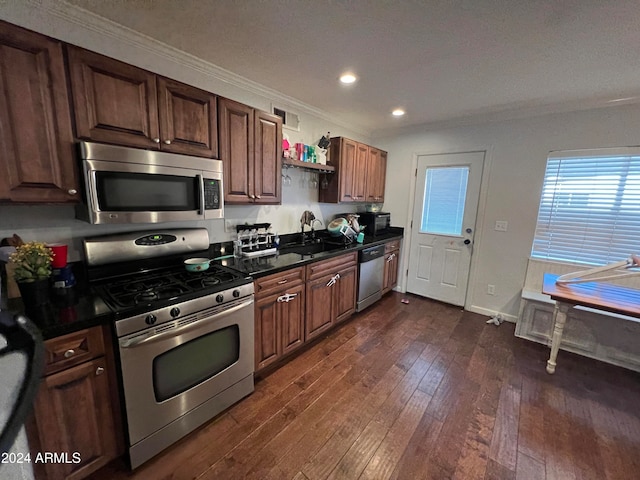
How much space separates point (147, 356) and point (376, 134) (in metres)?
3.93

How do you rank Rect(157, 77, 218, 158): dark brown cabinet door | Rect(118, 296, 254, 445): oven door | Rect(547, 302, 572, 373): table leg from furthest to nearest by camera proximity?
Rect(547, 302, 572, 373): table leg → Rect(157, 77, 218, 158): dark brown cabinet door → Rect(118, 296, 254, 445): oven door

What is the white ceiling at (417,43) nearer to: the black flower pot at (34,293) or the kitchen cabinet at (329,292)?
the black flower pot at (34,293)

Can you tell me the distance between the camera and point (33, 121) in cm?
126

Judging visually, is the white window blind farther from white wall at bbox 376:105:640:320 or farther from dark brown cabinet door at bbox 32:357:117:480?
dark brown cabinet door at bbox 32:357:117:480

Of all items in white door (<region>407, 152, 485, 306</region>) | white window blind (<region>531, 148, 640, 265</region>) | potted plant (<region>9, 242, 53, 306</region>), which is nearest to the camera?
potted plant (<region>9, 242, 53, 306</region>)

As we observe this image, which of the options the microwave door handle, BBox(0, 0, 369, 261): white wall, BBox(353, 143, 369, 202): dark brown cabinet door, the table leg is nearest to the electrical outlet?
the table leg

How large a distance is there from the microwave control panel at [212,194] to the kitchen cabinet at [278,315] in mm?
639

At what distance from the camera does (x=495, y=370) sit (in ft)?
7.61

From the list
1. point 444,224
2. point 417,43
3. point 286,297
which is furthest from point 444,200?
point 286,297

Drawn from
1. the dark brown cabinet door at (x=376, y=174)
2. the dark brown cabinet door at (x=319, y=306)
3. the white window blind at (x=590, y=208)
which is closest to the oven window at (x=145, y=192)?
the dark brown cabinet door at (x=319, y=306)

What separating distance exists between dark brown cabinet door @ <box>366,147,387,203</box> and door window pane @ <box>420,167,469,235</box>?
0.64 metres

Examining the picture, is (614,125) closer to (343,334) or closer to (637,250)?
(637,250)

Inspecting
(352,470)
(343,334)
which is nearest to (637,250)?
(343,334)

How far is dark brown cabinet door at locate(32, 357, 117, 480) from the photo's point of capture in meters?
1.15
